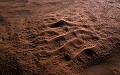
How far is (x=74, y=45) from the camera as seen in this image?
2680 millimetres

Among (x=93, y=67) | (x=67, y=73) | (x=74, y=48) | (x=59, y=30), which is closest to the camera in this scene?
(x=67, y=73)

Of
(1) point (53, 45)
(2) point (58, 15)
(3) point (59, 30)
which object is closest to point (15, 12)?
(2) point (58, 15)

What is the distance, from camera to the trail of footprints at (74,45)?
2482 millimetres

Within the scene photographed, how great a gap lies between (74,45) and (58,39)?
293mm

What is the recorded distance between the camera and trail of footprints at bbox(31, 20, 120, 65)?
97.7 inches

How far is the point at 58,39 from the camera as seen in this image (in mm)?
2754

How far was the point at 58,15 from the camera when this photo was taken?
348cm

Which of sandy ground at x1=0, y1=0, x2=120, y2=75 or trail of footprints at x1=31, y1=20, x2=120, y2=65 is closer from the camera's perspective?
sandy ground at x1=0, y1=0, x2=120, y2=75

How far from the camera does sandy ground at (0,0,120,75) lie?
7.51 feet

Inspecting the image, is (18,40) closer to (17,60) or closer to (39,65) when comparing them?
(17,60)

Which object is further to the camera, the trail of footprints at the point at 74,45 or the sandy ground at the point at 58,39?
the trail of footprints at the point at 74,45

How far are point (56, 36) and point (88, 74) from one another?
901 millimetres

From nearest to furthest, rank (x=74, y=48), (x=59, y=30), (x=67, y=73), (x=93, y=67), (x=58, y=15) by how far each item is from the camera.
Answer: (x=67, y=73) < (x=93, y=67) < (x=74, y=48) < (x=59, y=30) < (x=58, y=15)

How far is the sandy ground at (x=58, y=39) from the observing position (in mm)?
2289
